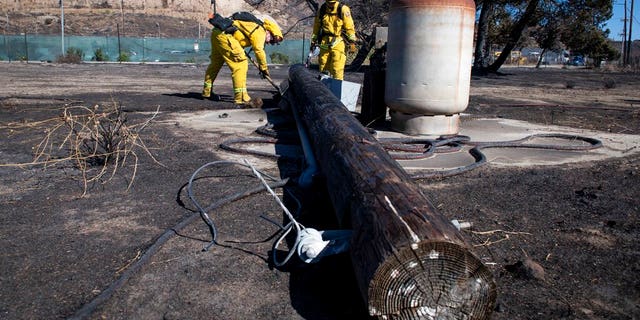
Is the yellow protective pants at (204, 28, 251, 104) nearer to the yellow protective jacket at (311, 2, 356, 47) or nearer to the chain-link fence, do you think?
the yellow protective jacket at (311, 2, 356, 47)

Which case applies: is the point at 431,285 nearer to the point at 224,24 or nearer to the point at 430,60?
the point at 430,60

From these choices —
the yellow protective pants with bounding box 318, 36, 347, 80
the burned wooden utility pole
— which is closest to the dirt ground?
the burned wooden utility pole

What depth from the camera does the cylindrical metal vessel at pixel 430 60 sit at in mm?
6312

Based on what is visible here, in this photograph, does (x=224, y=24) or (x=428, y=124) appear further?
(x=224, y=24)

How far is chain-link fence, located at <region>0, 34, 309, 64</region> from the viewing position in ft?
116

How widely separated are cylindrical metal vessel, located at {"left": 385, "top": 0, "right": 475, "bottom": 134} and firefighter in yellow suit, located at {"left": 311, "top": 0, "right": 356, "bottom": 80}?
256 centimetres

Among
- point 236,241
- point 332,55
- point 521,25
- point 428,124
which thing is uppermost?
point 521,25

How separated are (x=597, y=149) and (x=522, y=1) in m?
18.4

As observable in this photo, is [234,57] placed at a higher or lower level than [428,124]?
higher

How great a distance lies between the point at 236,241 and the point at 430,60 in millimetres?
3981

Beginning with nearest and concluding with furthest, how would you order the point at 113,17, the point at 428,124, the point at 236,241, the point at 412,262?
the point at 412,262
the point at 236,241
the point at 428,124
the point at 113,17

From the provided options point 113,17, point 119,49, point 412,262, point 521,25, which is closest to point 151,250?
point 412,262

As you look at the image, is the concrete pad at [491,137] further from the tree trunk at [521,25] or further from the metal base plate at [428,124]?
the tree trunk at [521,25]

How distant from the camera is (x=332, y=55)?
30.4 ft
